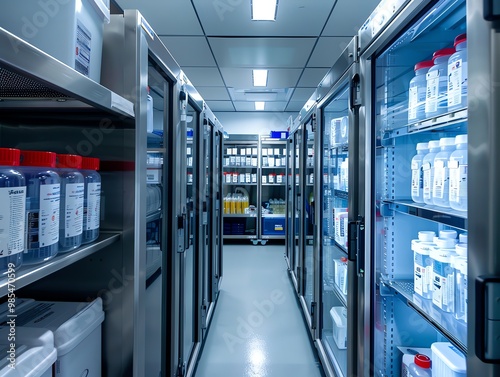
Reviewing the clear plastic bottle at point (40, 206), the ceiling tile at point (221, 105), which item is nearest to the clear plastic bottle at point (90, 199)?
the clear plastic bottle at point (40, 206)

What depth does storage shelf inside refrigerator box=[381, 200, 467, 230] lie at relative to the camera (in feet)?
3.00

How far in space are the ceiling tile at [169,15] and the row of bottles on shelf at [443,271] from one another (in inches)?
107

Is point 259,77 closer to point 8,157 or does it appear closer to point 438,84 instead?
point 438,84

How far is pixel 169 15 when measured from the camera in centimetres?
305

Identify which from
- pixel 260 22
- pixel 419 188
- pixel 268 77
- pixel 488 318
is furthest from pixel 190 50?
pixel 488 318

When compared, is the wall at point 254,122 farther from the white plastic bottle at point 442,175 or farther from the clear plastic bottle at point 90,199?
the clear plastic bottle at point 90,199

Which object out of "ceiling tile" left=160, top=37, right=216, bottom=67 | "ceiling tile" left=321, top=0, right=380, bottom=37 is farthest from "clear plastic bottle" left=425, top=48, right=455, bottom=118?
"ceiling tile" left=160, top=37, right=216, bottom=67

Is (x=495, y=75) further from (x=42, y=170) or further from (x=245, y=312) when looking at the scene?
(x=245, y=312)

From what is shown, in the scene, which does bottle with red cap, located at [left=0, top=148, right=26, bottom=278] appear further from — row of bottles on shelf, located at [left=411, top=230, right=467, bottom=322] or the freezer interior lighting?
the freezer interior lighting

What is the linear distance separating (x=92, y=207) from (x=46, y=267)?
297 millimetres

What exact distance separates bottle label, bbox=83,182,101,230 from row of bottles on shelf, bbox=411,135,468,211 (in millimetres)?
1143

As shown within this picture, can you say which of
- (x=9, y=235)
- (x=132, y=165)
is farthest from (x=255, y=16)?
(x=9, y=235)

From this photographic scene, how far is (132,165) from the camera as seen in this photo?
108 cm

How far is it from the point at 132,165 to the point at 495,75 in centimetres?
101
